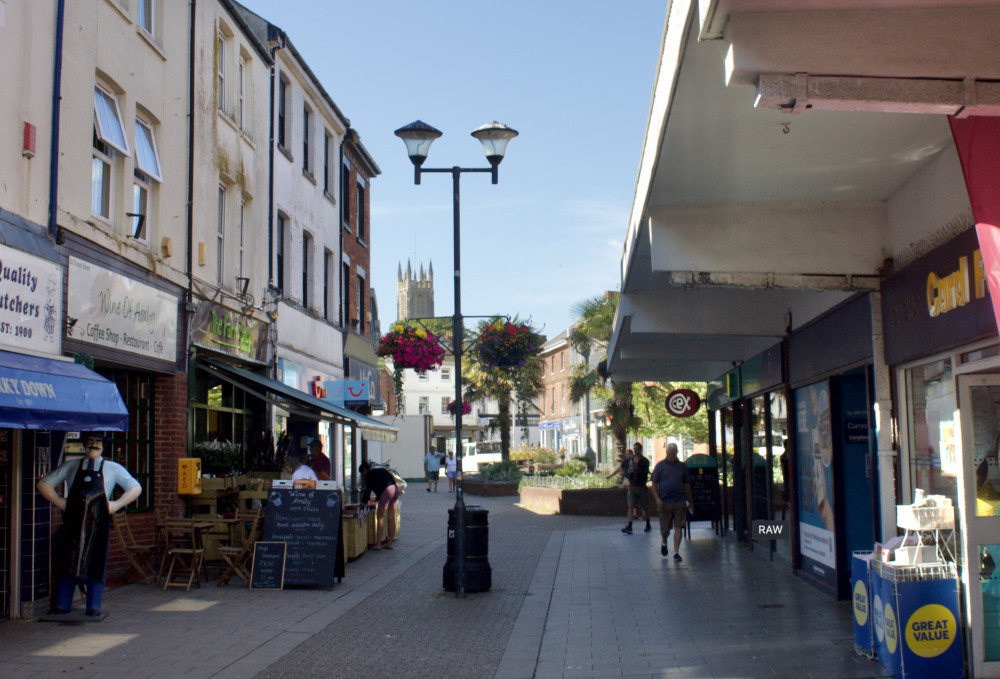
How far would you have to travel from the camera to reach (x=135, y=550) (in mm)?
11797

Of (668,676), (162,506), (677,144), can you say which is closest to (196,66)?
(162,506)

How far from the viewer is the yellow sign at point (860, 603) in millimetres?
7652

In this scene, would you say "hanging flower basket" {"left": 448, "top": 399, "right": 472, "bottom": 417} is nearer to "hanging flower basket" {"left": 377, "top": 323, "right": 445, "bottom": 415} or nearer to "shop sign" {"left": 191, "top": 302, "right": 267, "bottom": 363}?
"hanging flower basket" {"left": 377, "top": 323, "right": 445, "bottom": 415}

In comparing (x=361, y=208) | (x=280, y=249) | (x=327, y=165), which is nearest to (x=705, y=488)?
(x=280, y=249)

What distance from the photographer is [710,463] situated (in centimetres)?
1966

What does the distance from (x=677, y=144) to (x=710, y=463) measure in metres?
13.2

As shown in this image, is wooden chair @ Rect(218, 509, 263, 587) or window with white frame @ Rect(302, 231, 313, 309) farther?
window with white frame @ Rect(302, 231, 313, 309)

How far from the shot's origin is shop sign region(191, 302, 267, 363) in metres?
14.4

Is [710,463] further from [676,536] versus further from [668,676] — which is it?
[668,676]

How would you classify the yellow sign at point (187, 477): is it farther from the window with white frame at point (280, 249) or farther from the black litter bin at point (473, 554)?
the window with white frame at point (280, 249)

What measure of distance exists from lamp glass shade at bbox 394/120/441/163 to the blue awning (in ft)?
14.5

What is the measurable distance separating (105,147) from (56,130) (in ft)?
5.56

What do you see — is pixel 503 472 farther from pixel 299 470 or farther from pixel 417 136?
pixel 417 136

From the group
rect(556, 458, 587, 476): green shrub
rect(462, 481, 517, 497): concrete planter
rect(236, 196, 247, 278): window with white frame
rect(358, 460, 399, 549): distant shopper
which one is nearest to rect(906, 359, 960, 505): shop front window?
rect(358, 460, 399, 549): distant shopper
